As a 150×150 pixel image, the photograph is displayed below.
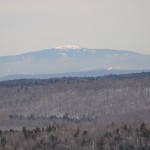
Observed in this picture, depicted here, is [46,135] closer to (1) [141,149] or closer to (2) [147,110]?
(1) [141,149]

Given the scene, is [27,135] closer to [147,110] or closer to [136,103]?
[147,110]

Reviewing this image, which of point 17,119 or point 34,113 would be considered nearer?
point 17,119

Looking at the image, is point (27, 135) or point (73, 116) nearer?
point (27, 135)

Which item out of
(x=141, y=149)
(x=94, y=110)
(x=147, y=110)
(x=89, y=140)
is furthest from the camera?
(x=94, y=110)

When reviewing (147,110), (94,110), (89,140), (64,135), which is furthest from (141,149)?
(94,110)

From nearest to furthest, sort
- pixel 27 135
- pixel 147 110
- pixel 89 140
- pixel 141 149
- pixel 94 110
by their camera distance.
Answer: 1. pixel 141 149
2. pixel 89 140
3. pixel 27 135
4. pixel 147 110
5. pixel 94 110

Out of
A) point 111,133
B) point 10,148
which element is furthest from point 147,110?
point 10,148
